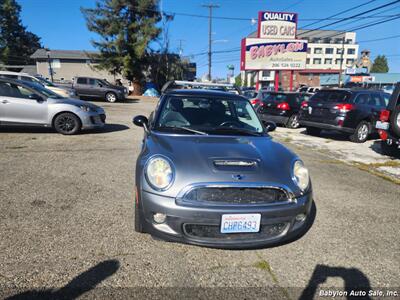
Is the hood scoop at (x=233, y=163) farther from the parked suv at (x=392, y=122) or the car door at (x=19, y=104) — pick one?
the car door at (x=19, y=104)

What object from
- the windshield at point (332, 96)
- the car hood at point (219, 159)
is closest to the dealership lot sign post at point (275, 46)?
the windshield at point (332, 96)

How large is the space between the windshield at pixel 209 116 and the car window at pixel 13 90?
18.1 feet

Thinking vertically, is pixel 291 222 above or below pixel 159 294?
above

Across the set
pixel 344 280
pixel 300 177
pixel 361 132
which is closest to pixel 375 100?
pixel 361 132

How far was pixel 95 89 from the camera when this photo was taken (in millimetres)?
21875

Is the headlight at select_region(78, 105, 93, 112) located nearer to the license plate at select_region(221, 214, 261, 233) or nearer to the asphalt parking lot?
the asphalt parking lot

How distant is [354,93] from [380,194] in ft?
17.2

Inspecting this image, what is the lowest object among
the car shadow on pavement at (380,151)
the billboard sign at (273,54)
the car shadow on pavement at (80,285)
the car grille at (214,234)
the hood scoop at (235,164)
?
the car shadow on pavement at (380,151)

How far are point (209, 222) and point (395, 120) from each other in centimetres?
611

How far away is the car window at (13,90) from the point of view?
7.45 m

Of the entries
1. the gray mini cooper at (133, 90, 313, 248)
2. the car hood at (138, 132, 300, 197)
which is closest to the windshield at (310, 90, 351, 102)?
the car hood at (138, 132, 300, 197)

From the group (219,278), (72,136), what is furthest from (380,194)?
(72,136)

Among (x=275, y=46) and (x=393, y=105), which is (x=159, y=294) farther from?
(x=275, y=46)

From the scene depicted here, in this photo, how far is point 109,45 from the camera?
28.5 m
